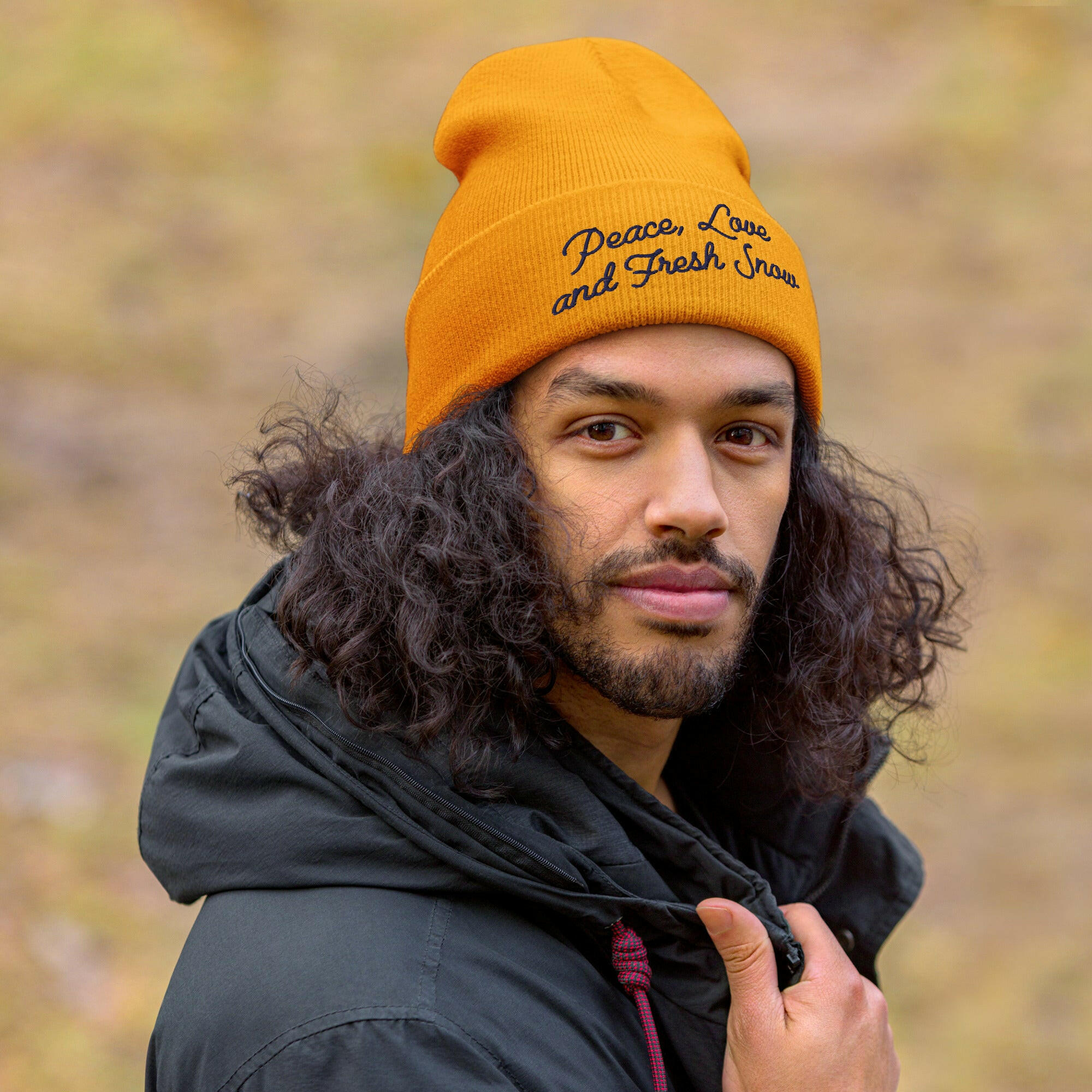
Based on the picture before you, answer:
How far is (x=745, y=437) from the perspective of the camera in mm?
1930

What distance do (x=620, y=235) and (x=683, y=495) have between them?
1.55 ft

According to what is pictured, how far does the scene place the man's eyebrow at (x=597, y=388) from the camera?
70.0 inches


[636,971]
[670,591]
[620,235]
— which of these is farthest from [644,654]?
[620,235]

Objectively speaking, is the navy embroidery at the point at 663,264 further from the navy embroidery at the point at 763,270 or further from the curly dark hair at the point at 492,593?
the curly dark hair at the point at 492,593

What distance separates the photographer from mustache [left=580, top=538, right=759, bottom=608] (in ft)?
5.71

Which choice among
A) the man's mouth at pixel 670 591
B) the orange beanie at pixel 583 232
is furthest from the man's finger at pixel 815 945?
the orange beanie at pixel 583 232

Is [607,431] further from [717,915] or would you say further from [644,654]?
[717,915]

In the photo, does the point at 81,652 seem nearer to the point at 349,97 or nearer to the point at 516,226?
the point at 516,226

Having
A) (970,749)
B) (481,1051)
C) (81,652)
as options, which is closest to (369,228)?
(81,652)

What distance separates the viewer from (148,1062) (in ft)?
5.22

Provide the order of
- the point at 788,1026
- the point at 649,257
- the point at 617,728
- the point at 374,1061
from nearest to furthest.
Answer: the point at 374,1061, the point at 788,1026, the point at 649,257, the point at 617,728

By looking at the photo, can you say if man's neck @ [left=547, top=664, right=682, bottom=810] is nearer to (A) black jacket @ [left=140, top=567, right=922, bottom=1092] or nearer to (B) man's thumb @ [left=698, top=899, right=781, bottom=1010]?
(A) black jacket @ [left=140, top=567, right=922, bottom=1092]

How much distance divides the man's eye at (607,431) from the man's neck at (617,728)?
1.28 ft

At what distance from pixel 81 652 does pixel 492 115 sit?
3.79 meters
